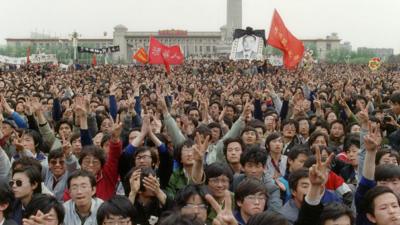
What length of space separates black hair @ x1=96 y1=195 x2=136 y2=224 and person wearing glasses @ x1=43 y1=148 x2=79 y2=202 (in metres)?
1.16

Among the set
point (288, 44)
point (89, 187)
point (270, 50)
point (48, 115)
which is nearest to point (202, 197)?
point (89, 187)

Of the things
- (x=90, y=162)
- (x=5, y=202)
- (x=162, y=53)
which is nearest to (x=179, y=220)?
(x=5, y=202)

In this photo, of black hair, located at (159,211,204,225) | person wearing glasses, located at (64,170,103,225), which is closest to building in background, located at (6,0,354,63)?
person wearing glasses, located at (64,170,103,225)

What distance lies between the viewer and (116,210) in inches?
125

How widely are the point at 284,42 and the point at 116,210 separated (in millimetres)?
9673

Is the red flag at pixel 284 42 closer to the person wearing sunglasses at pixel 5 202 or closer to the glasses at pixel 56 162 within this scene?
the glasses at pixel 56 162

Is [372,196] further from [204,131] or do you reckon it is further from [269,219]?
[204,131]

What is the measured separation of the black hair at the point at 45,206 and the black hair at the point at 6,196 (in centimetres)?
12

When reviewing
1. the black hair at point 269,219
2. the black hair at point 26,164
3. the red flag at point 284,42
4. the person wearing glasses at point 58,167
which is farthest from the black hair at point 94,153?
the red flag at point 284,42

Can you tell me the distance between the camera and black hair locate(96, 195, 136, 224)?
317 centimetres

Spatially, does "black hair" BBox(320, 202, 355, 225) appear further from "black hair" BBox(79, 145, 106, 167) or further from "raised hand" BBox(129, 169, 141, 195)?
"black hair" BBox(79, 145, 106, 167)

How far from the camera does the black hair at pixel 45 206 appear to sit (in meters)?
3.26

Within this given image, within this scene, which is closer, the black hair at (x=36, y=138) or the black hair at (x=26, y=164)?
the black hair at (x=26, y=164)

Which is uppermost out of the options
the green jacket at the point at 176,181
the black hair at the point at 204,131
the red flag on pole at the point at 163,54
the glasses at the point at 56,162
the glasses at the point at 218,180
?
the red flag on pole at the point at 163,54
